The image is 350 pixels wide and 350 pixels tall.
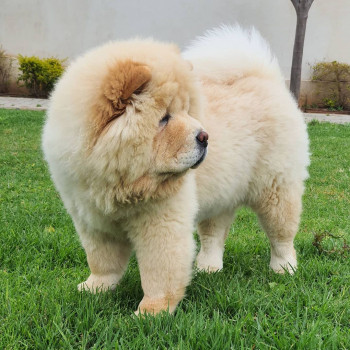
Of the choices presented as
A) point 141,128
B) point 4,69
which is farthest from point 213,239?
point 4,69

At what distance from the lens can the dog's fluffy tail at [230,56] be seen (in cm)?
320

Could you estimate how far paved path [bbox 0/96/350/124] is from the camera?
12.0 metres

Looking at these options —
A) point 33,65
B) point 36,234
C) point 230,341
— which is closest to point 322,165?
point 36,234

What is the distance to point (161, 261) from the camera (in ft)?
7.58

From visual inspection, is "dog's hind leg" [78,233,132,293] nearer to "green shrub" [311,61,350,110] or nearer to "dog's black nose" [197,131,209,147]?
"dog's black nose" [197,131,209,147]

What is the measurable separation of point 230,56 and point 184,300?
1645 millimetres

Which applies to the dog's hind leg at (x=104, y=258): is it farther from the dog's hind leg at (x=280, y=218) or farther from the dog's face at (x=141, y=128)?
the dog's hind leg at (x=280, y=218)

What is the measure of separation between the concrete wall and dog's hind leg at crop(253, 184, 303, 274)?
1119 cm

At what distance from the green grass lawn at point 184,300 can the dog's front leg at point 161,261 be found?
0.10m

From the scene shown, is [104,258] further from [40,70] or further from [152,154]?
[40,70]

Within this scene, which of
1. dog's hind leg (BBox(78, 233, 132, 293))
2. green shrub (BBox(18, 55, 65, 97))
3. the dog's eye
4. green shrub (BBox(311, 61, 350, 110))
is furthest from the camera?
green shrub (BBox(311, 61, 350, 110))

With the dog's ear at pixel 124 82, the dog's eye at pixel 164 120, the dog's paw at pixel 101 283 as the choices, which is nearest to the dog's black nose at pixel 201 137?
the dog's eye at pixel 164 120

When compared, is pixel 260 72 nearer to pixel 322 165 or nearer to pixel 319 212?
pixel 319 212

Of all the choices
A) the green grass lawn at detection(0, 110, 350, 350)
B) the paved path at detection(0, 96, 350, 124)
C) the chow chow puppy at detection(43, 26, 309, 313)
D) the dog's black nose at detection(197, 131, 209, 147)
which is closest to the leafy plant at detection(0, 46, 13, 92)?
the paved path at detection(0, 96, 350, 124)
